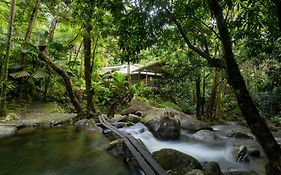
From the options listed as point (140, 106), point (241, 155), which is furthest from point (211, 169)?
point (140, 106)

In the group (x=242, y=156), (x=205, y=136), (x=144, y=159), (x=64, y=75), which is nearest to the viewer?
(x=144, y=159)

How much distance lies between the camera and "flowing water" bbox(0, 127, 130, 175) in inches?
197

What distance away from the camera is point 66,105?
1430cm

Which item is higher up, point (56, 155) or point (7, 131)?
point (7, 131)

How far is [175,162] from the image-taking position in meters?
4.66

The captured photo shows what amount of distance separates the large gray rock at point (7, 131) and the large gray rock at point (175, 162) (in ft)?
16.3

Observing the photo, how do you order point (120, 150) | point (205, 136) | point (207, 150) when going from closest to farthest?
point (120, 150), point (207, 150), point (205, 136)

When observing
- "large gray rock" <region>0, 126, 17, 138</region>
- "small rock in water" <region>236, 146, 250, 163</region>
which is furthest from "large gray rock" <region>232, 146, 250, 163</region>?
"large gray rock" <region>0, 126, 17, 138</region>

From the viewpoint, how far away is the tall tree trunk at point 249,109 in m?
3.57

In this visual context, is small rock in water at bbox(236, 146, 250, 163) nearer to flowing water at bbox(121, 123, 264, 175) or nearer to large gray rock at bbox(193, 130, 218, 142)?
flowing water at bbox(121, 123, 264, 175)

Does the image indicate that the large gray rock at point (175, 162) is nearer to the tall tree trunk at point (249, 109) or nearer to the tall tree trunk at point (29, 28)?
the tall tree trunk at point (249, 109)

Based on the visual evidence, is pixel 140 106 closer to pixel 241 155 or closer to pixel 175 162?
pixel 241 155

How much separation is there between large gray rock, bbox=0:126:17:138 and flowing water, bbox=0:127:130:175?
211 mm

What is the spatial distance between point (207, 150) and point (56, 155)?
405cm
